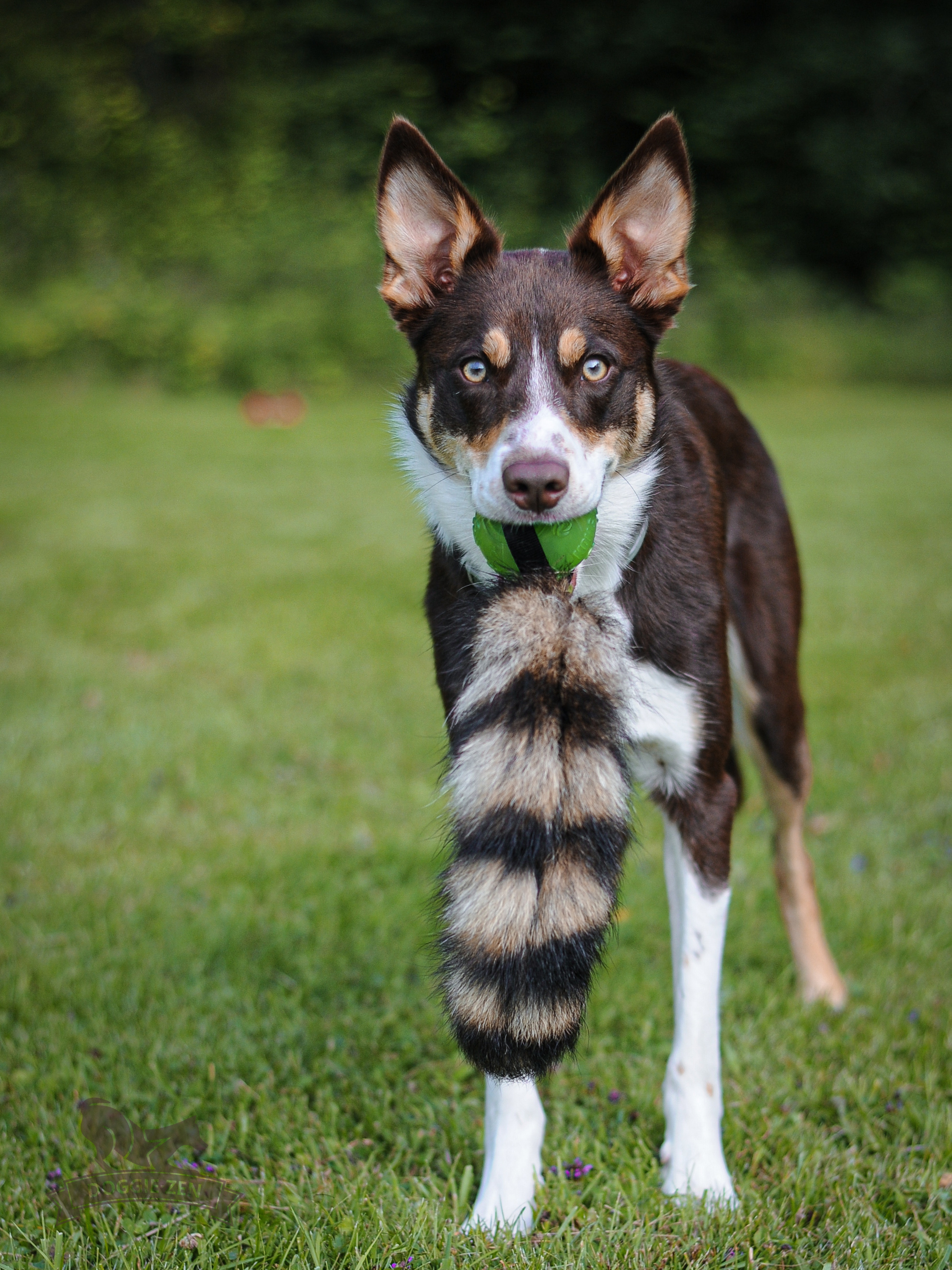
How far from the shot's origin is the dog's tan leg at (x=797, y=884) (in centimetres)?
324

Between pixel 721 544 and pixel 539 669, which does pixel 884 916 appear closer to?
pixel 721 544

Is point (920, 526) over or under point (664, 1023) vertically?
under

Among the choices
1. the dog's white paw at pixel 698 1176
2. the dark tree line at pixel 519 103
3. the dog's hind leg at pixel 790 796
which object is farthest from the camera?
the dark tree line at pixel 519 103

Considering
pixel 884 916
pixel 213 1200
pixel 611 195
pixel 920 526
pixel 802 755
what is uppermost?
pixel 611 195

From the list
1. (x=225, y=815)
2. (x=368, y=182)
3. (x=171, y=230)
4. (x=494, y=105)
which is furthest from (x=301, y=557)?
(x=494, y=105)

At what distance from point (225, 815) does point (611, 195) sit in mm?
2816

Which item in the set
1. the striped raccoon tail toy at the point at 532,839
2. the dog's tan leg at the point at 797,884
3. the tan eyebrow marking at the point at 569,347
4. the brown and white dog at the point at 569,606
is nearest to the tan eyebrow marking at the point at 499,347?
the brown and white dog at the point at 569,606

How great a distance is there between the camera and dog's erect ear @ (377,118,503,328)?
8.17 ft

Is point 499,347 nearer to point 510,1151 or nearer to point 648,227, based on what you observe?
point 648,227

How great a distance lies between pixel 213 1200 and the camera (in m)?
2.33

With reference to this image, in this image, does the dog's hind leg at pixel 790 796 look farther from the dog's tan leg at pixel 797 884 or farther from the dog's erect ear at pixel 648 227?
the dog's erect ear at pixel 648 227

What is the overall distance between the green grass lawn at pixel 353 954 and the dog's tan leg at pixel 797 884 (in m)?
0.11

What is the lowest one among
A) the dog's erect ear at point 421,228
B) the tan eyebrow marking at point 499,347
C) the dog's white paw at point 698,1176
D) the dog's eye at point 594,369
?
the dog's white paw at point 698,1176

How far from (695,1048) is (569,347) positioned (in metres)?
1.56
